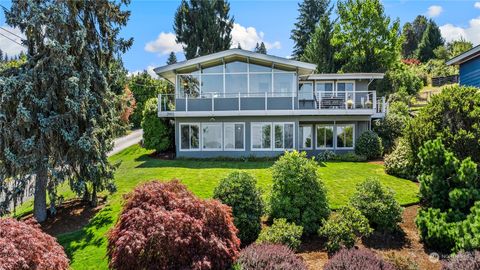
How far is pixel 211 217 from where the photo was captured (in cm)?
680

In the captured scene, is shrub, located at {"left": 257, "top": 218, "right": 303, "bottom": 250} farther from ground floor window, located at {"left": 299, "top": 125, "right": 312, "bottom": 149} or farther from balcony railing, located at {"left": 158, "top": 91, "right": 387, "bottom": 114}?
ground floor window, located at {"left": 299, "top": 125, "right": 312, "bottom": 149}

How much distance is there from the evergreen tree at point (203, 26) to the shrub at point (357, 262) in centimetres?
3809

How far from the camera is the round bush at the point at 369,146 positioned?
1991cm

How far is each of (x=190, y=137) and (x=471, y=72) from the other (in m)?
16.2

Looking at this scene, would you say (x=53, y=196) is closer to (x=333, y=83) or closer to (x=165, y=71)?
(x=165, y=71)

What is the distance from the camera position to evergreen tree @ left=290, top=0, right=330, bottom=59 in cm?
5283

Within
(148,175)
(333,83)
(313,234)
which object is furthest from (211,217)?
(333,83)

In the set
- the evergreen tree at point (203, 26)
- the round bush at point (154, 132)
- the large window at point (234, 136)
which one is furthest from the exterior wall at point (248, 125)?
the evergreen tree at point (203, 26)

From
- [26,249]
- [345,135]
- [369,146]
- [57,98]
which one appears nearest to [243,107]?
[345,135]

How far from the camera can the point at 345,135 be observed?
74.7ft

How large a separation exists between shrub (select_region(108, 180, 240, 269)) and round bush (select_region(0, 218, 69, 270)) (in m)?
1.02

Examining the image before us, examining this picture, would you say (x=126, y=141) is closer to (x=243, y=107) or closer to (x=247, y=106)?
(x=243, y=107)

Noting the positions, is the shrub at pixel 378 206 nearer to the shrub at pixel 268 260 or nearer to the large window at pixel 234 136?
the shrub at pixel 268 260

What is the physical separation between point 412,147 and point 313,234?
15.3ft
